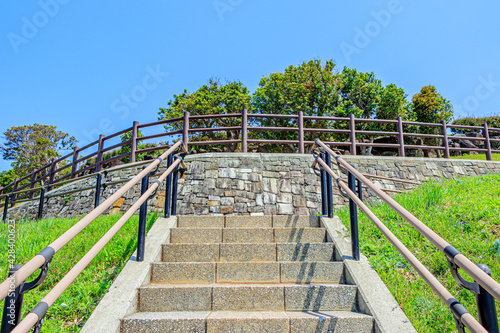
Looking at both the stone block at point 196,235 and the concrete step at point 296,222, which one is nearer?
the stone block at point 196,235

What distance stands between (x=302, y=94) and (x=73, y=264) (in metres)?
15.5

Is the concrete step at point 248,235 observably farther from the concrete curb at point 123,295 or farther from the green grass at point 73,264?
the green grass at point 73,264

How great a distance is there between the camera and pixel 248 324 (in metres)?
2.12

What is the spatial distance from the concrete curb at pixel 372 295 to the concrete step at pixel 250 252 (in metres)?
0.19

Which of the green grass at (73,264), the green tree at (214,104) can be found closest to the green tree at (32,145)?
the green tree at (214,104)

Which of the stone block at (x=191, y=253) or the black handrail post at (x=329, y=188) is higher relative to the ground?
the black handrail post at (x=329, y=188)

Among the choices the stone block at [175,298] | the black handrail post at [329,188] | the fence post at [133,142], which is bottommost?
A: the stone block at [175,298]

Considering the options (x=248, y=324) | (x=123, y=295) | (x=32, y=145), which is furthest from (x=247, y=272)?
(x=32, y=145)

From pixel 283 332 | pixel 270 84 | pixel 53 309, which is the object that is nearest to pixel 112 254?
pixel 53 309

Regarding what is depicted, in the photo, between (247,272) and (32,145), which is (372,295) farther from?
(32,145)

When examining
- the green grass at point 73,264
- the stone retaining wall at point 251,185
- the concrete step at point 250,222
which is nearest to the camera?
the green grass at point 73,264

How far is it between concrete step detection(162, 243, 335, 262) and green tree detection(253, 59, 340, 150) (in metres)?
13.0

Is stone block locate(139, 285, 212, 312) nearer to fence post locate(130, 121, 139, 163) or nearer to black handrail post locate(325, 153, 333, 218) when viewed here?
black handrail post locate(325, 153, 333, 218)

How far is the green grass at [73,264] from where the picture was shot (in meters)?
2.29
